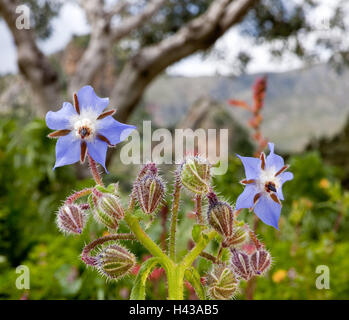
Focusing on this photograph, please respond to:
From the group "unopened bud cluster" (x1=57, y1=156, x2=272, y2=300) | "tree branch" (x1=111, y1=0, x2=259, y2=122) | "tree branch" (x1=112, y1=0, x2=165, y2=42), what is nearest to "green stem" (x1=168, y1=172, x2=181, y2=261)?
"unopened bud cluster" (x1=57, y1=156, x2=272, y2=300)

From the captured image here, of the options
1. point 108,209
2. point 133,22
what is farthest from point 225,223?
point 133,22

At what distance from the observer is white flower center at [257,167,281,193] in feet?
1.51

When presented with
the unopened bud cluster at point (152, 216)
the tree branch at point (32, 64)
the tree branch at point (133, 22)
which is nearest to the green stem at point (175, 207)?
the unopened bud cluster at point (152, 216)

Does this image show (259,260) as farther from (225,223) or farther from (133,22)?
(133,22)

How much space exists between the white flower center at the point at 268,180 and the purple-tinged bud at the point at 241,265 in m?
0.08

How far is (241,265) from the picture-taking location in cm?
44

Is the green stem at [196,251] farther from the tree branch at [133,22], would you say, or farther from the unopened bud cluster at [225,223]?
the tree branch at [133,22]

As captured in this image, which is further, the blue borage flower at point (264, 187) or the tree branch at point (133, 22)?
the tree branch at point (133, 22)

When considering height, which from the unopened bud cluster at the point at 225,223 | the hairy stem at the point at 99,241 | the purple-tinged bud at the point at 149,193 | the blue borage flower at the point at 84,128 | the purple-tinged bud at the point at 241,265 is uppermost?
the blue borage flower at the point at 84,128

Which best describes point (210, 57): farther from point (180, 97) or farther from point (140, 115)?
point (180, 97)

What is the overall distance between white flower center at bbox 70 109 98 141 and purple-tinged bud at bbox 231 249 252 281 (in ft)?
0.68

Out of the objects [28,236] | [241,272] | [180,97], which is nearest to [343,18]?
[28,236]

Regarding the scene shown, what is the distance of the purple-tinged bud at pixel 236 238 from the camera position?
0.43m

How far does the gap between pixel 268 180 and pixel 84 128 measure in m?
0.22
